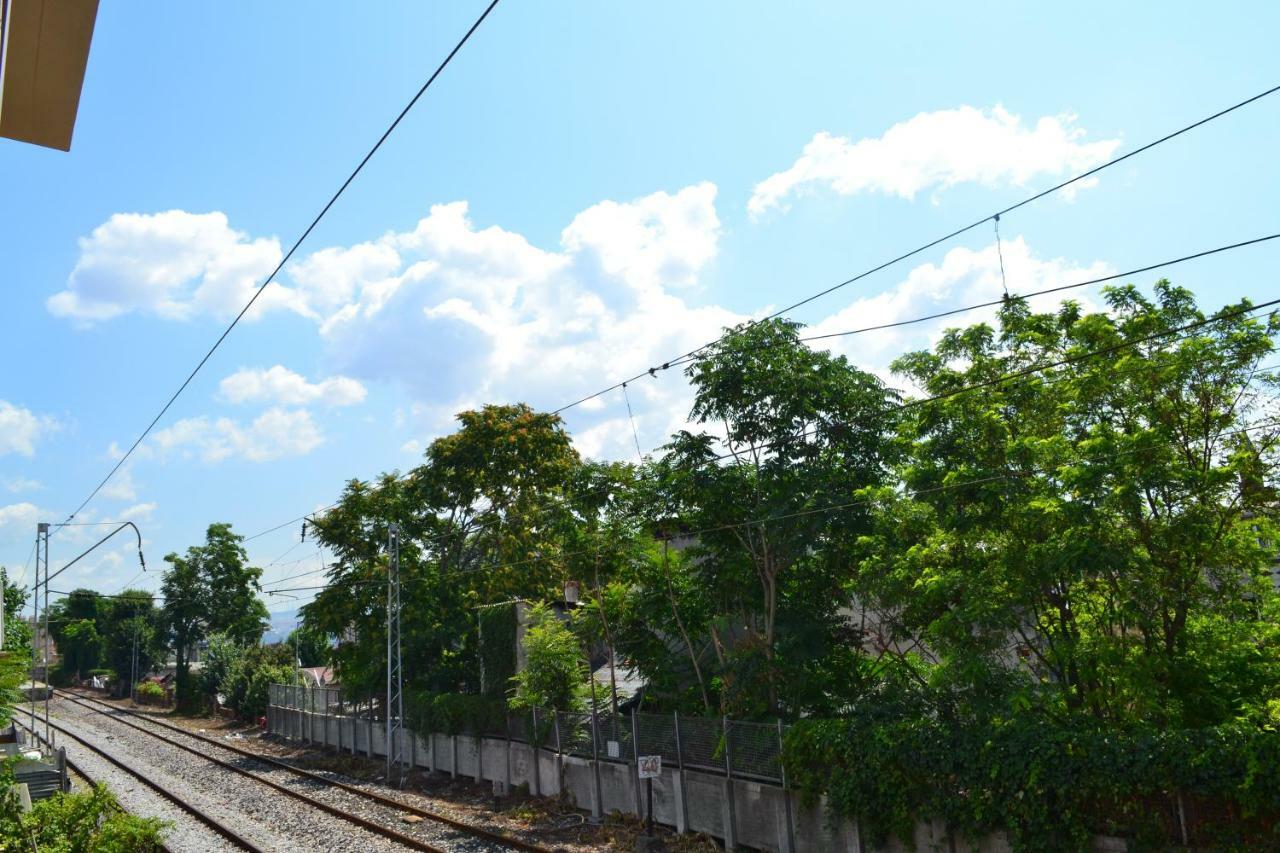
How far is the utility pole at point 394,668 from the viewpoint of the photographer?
30092mm

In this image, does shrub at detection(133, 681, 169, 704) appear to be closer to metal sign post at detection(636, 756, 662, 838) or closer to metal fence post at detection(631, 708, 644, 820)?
metal fence post at detection(631, 708, 644, 820)

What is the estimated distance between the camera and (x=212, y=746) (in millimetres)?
40500

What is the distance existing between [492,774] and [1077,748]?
62.8 ft

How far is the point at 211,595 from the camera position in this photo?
66875 mm

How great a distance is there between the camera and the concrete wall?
16000 mm

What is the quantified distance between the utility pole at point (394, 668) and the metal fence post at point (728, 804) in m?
14.1

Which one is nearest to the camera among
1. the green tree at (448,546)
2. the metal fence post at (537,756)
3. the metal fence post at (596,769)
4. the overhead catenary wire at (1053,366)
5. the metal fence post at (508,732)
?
Result: the overhead catenary wire at (1053,366)

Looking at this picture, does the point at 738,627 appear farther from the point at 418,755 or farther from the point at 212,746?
the point at 212,746

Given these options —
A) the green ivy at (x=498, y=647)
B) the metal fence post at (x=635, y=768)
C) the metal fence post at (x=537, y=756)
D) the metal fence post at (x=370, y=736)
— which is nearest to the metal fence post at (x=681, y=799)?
the metal fence post at (x=635, y=768)

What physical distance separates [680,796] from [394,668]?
18172 millimetres

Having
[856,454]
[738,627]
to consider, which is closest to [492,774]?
[738,627]

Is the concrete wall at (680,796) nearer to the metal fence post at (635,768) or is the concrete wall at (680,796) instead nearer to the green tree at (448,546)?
the metal fence post at (635,768)

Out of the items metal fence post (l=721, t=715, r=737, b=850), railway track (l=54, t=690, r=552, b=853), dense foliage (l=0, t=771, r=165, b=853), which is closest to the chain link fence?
metal fence post (l=721, t=715, r=737, b=850)

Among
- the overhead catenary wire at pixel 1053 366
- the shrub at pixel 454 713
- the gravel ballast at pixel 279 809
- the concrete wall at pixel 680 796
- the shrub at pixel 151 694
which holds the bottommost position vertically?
the shrub at pixel 151 694
